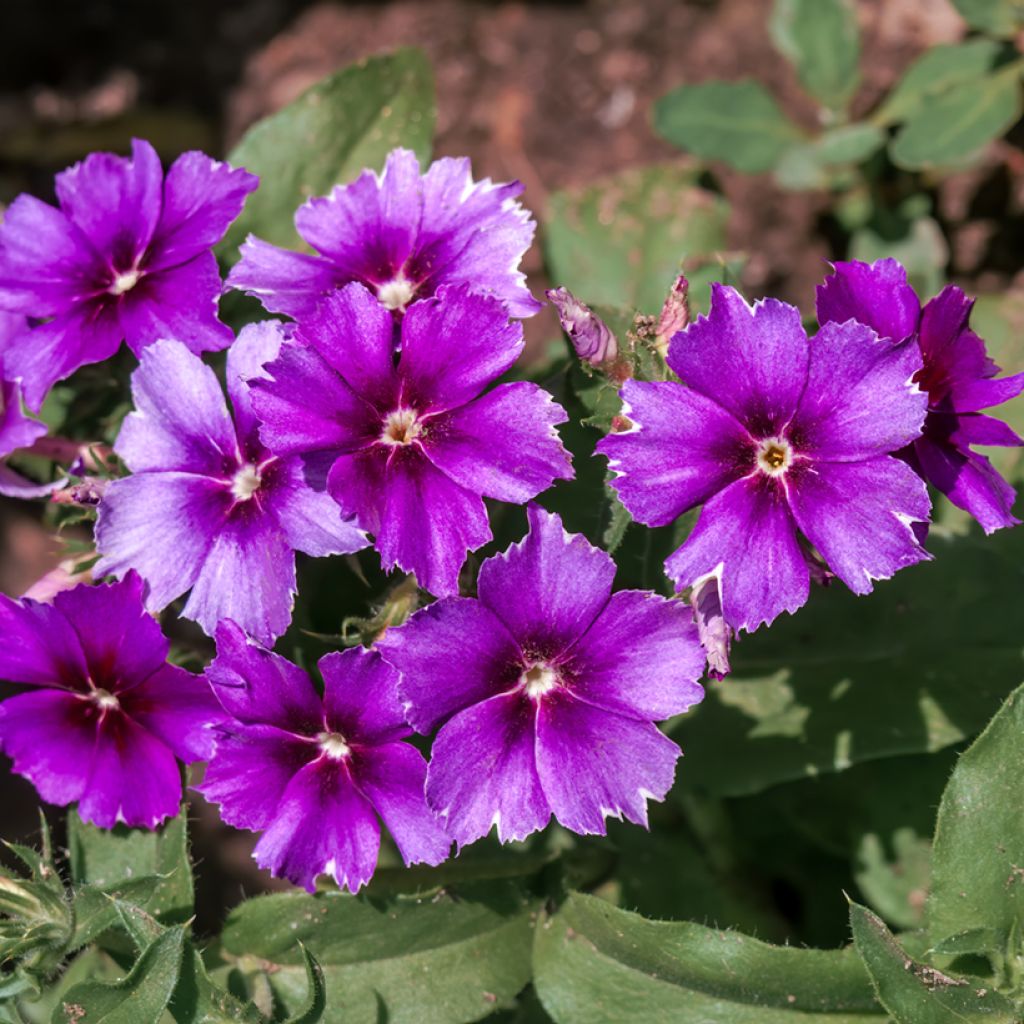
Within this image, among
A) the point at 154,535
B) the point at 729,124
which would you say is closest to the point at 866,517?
the point at 154,535

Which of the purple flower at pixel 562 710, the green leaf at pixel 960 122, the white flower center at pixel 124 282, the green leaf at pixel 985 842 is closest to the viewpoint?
the purple flower at pixel 562 710

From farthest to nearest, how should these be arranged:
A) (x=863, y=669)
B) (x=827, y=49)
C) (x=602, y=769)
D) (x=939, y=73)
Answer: (x=827, y=49), (x=939, y=73), (x=863, y=669), (x=602, y=769)

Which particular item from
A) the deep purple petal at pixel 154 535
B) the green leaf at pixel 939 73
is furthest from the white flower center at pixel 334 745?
the green leaf at pixel 939 73

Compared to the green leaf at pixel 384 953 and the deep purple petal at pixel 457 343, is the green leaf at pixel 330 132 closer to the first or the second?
Result: the deep purple petal at pixel 457 343

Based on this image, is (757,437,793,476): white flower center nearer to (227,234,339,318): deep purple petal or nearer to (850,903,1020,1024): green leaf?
(850,903,1020,1024): green leaf

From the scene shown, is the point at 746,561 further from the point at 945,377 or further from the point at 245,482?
the point at 245,482

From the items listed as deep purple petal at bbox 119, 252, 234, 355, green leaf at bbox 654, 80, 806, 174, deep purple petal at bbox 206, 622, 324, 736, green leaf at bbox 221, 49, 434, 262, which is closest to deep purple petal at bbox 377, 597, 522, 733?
deep purple petal at bbox 206, 622, 324, 736

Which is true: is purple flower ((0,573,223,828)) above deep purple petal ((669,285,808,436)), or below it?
below
